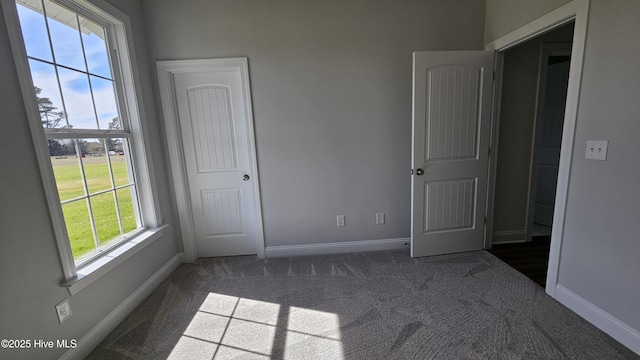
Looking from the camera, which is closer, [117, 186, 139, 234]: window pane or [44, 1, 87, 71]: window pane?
[44, 1, 87, 71]: window pane

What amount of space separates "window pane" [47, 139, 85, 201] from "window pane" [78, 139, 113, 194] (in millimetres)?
57

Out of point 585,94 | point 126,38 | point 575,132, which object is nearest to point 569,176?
point 575,132

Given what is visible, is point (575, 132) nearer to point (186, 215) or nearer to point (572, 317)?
point (572, 317)

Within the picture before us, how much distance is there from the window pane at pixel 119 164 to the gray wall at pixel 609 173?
343cm

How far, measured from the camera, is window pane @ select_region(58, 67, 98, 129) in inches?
66.0

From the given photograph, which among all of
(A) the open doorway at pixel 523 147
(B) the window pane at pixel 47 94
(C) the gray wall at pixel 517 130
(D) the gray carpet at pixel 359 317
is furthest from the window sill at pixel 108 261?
(C) the gray wall at pixel 517 130

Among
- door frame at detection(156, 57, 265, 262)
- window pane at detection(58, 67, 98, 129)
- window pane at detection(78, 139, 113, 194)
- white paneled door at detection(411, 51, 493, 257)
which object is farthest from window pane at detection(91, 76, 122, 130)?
white paneled door at detection(411, 51, 493, 257)

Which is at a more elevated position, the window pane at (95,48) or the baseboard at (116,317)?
the window pane at (95,48)

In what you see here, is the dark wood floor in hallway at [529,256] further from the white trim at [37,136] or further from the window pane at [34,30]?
the window pane at [34,30]

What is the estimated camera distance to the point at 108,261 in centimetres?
182

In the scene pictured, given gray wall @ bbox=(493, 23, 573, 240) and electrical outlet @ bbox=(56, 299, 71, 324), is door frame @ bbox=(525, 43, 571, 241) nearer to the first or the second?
gray wall @ bbox=(493, 23, 573, 240)

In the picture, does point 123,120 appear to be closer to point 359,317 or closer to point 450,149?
point 359,317

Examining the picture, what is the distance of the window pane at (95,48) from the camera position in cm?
187

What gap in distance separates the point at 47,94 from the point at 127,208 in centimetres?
102
